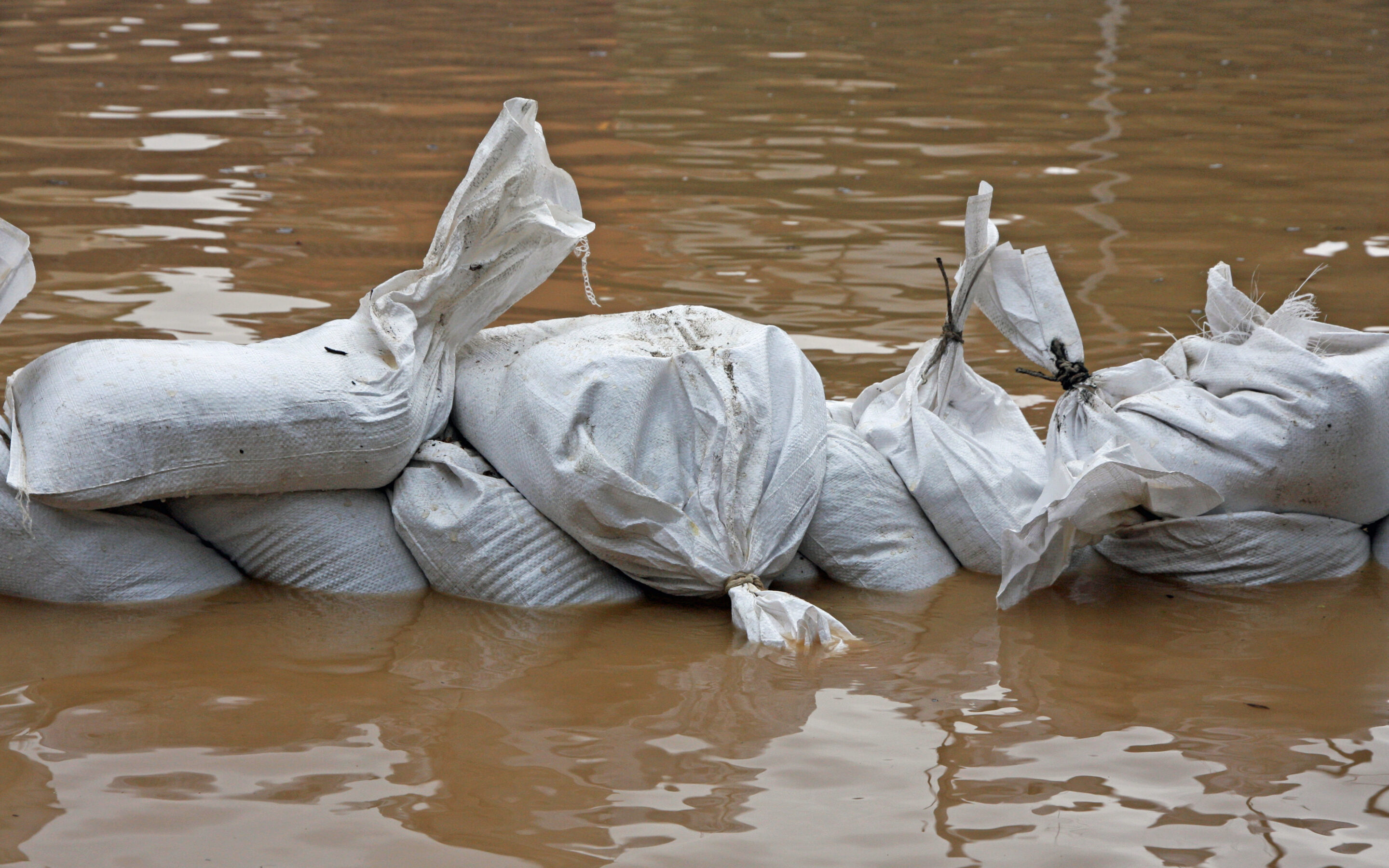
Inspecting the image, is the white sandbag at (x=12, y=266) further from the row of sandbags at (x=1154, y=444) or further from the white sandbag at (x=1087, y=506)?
the white sandbag at (x=1087, y=506)

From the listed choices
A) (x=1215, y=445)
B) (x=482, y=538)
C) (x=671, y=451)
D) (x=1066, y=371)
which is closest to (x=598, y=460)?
(x=671, y=451)

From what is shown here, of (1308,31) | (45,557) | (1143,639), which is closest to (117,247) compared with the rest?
(45,557)

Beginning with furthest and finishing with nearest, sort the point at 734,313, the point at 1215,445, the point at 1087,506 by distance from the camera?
1. the point at 734,313
2. the point at 1215,445
3. the point at 1087,506

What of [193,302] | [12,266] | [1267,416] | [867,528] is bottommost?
[867,528]

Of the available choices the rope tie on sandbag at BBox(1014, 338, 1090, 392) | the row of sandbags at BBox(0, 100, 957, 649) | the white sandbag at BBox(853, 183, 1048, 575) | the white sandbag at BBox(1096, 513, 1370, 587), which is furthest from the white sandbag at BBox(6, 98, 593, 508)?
the white sandbag at BBox(1096, 513, 1370, 587)

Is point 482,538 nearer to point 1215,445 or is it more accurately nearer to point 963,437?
point 963,437

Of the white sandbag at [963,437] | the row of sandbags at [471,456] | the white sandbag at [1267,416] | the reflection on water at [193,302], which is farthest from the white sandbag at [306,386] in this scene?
the reflection on water at [193,302]

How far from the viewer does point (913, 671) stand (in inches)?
92.2

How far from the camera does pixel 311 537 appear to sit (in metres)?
2.54

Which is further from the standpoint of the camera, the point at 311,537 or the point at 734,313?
the point at 734,313

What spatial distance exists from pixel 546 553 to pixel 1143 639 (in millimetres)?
1078

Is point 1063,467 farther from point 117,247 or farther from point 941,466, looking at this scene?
point 117,247

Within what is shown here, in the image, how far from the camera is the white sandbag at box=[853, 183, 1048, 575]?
2.66 meters

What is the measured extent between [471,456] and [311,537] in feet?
1.06
